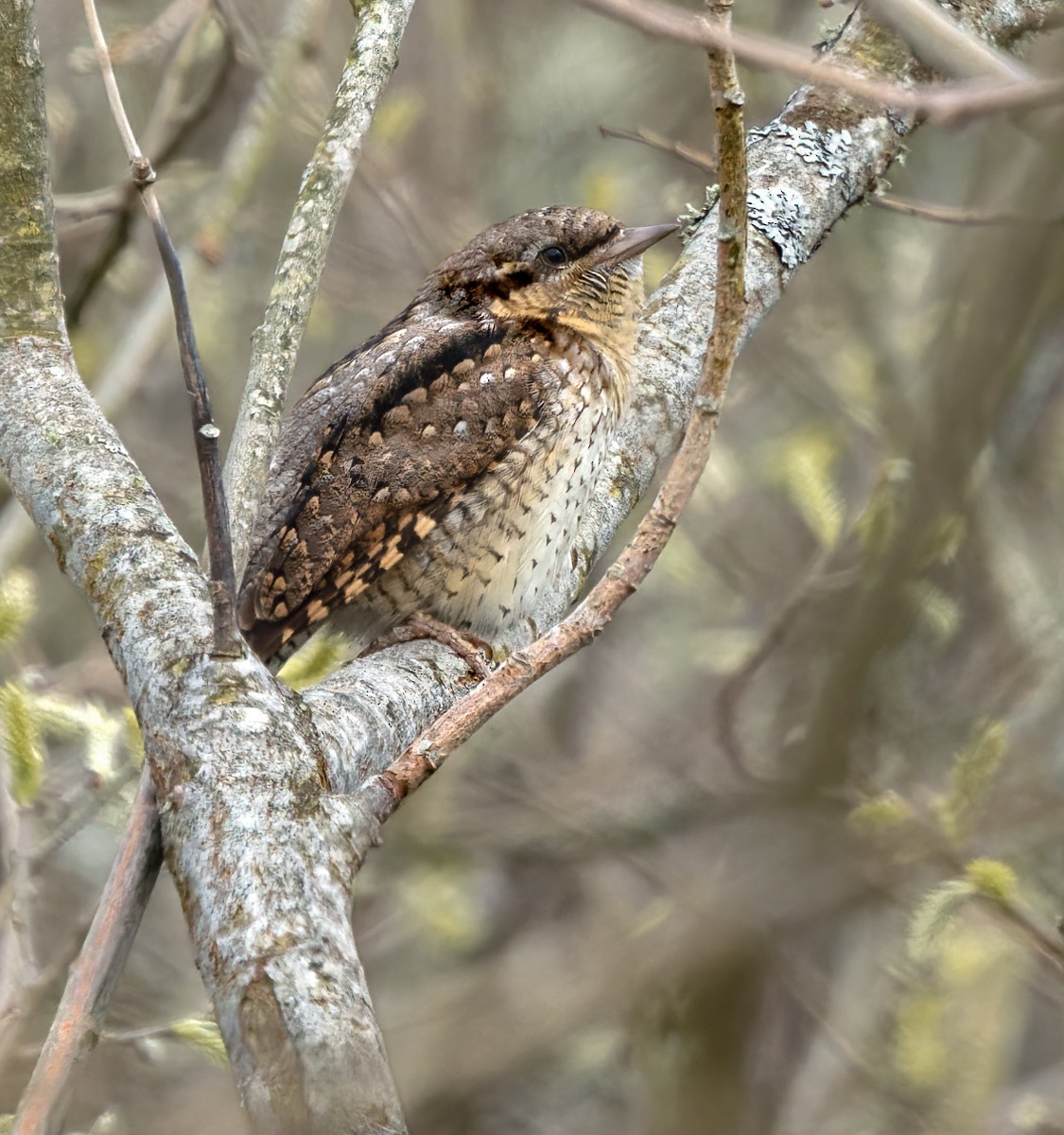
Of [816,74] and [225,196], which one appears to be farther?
[225,196]

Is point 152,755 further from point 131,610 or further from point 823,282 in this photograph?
point 823,282

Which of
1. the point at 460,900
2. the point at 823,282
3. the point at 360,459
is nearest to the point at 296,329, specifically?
the point at 360,459

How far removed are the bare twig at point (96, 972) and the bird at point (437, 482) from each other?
1549 millimetres

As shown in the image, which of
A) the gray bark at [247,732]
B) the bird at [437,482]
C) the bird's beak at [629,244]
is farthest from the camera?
the bird's beak at [629,244]

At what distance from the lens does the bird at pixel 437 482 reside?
3.53 metres

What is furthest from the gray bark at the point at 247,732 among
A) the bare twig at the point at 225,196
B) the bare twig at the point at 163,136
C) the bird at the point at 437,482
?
the bare twig at the point at 163,136

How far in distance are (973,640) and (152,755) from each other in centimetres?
438

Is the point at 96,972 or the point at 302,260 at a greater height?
the point at 302,260

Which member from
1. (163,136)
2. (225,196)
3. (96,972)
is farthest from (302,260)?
(163,136)

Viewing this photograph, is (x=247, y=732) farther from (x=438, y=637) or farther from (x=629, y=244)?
(x=629, y=244)

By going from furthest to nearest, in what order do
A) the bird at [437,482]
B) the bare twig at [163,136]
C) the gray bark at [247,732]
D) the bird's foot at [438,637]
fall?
the bare twig at [163,136] < the bird at [437,482] < the bird's foot at [438,637] < the gray bark at [247,732]

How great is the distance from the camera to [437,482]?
3.58 metres

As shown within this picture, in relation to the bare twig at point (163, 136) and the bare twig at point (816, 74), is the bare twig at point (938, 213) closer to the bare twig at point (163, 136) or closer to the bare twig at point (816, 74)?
the bare twig at point (816, 74)

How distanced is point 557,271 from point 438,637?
1186 mm
